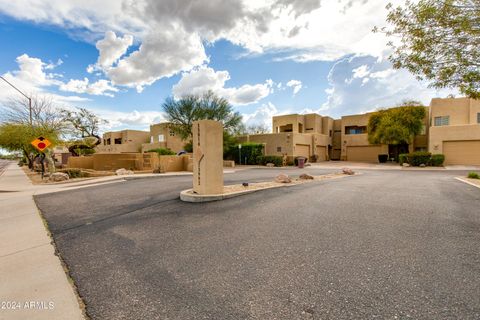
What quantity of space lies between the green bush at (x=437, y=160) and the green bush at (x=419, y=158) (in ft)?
1.17

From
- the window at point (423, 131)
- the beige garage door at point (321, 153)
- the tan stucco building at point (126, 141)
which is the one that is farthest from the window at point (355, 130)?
the tan stucco building at point (126, 141)

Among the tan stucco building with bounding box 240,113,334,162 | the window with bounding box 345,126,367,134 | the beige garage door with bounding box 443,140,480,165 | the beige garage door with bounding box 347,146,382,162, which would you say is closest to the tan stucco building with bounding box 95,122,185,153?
the tan stucco building with bounding box 240,113,334,162

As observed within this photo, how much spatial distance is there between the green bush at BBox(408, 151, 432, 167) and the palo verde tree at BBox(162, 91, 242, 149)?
20.9m

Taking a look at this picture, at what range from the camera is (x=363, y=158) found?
36.9 metres

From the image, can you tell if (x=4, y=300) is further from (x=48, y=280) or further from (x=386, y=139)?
(x=386, y=139)

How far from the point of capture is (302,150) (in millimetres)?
33031

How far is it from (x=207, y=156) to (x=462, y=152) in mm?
29616

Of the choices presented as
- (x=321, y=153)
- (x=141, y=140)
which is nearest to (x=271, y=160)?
(x=321, y=153)

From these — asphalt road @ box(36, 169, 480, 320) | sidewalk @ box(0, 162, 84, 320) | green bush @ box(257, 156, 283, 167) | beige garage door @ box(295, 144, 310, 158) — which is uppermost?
beige garage door @ box(295, 144, 310, 158)

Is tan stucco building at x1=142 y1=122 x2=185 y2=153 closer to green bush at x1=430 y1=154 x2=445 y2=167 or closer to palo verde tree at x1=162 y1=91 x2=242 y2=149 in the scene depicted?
palo verde tree at x1=162 y1=91 x2=242 y2=149

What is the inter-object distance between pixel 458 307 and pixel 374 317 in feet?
3.15

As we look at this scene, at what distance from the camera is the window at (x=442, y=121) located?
27.5m

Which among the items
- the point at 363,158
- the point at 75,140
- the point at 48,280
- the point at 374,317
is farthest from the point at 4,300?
the point at 363,158

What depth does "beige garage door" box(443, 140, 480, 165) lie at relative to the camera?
24.5 metres
